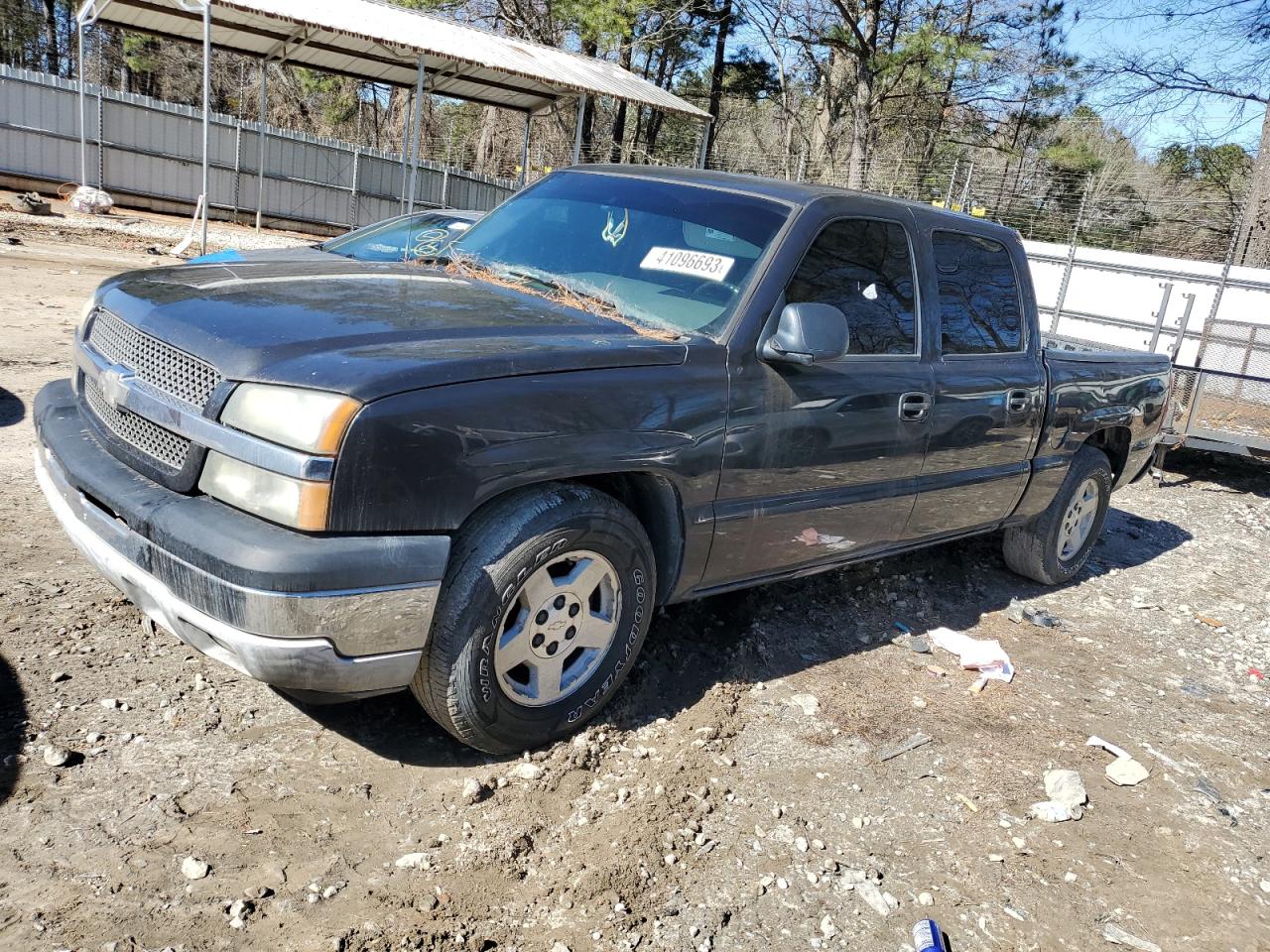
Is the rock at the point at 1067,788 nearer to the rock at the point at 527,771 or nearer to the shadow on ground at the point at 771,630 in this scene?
the shadow on ground at the point at 771,630

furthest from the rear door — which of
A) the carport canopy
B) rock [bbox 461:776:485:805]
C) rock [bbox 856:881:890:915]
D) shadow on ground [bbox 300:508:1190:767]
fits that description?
the carport canopy

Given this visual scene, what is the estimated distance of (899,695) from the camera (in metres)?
4.23

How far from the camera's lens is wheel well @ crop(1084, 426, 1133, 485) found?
5863 mm

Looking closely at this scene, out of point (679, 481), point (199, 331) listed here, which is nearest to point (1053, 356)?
point (679, 481)

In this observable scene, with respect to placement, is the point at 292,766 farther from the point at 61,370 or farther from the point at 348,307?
the point at 61,370

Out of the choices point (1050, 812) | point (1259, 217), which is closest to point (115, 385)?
point (1050, 812)

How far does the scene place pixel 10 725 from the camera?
3012mm

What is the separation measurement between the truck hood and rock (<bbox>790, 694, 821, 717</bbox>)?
156cm

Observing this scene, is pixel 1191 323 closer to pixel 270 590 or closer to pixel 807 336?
pixel 807 336

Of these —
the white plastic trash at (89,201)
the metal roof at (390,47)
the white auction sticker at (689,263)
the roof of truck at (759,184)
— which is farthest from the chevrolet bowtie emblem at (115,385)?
the white plastic trash at (89,201)

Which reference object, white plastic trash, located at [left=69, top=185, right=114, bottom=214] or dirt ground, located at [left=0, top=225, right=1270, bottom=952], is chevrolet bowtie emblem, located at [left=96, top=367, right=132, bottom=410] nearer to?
dirt ground, located at [left=0, top=225, right=1270, bottom=952]

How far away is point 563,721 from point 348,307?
4.93 ft

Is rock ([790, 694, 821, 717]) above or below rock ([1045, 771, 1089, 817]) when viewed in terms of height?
below

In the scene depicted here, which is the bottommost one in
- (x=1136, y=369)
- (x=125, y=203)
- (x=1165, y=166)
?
(x=125, y=203)
